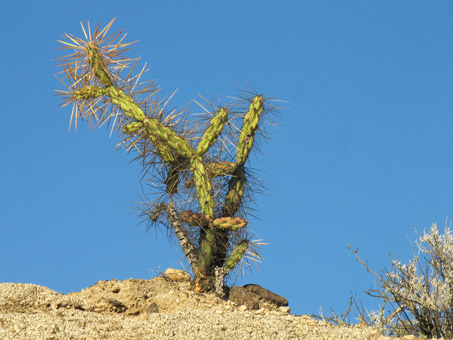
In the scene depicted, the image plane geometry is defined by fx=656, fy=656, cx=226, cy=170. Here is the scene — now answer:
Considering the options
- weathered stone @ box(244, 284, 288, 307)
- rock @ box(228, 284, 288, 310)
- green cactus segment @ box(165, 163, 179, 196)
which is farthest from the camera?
green cactus segment @ box(165, 163, 179, 196)

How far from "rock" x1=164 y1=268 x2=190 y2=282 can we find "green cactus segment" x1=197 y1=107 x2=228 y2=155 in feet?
5.76

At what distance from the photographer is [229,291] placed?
9.11 meters

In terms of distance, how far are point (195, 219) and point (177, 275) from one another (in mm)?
940

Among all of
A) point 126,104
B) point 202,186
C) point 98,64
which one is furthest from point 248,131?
point 98,64

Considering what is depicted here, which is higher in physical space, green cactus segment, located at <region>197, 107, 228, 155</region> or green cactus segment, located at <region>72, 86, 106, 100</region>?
green cactus segment, located at <region>72, 86, 106, 100</region>

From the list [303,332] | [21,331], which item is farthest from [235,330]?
[21,331]

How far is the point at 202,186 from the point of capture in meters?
8.95

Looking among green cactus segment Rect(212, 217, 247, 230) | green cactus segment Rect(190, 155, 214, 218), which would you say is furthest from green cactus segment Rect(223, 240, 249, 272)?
green cactus segment Rect(190, 155, 214, 218)

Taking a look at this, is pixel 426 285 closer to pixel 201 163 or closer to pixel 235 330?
pixel 235 330

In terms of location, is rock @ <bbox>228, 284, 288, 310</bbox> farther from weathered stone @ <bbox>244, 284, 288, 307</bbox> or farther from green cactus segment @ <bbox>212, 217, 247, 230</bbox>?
green cactus segment @ <bbox>212, 217, 247, 230</bbox>

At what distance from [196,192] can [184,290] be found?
1347mm

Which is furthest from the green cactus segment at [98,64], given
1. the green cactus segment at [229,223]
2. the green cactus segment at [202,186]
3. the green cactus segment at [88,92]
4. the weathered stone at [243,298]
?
the weathered stone at [243,298]

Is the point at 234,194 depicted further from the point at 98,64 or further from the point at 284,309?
the point at 98,64

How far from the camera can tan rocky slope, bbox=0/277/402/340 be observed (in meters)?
6.51
